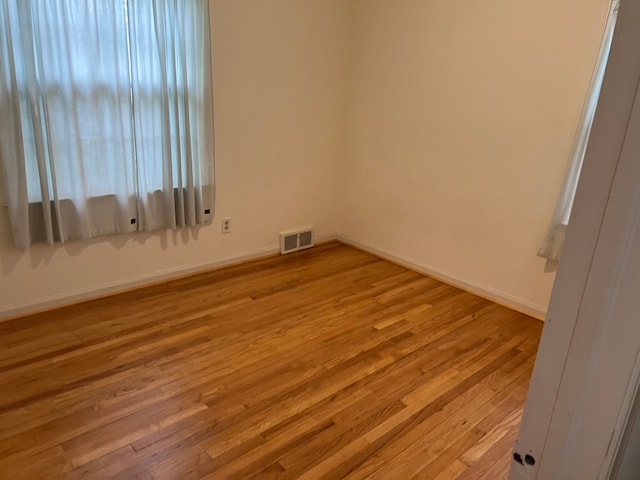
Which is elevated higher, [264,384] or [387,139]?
[387,139]

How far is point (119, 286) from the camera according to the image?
3.17 meters

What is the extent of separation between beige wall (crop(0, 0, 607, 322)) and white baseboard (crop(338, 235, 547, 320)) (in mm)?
16

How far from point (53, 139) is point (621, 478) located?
2919mm

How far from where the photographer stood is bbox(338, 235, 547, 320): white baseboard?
313cm

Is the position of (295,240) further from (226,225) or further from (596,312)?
(596,312)

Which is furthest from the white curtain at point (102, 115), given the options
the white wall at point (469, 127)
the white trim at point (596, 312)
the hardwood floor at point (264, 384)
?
the white trim at point (596, 312)

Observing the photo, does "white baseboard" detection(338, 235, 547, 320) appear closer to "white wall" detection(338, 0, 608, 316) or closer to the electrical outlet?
"white wall" detection(338, 0, 608, 316)

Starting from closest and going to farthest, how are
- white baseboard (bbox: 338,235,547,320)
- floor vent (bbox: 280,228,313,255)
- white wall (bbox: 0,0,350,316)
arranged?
white wall (bbox: 0,0,350,316) < white baseboard (bbox: 338,235,547,320) < floor vent (bbox: 280,228,313,255)

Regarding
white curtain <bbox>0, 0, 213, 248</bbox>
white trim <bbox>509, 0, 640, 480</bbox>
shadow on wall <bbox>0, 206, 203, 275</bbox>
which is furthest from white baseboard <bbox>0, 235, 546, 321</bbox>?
white trim <bbox>509, 0, 640, 480</bbox>

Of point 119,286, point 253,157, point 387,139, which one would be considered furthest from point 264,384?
point 387,139

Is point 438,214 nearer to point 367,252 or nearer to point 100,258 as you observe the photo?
point 367,252

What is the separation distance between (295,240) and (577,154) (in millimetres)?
2288

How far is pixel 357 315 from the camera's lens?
300cm

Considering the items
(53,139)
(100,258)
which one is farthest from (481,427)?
(53,139)
